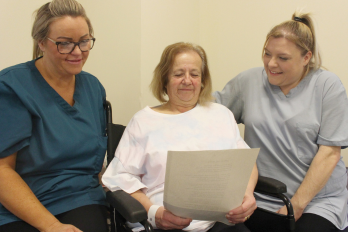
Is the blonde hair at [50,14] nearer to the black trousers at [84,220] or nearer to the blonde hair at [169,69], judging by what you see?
the blonde hair at [169,69]

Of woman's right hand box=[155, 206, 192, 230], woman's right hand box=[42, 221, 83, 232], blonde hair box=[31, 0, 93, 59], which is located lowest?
woman's right hand box=[42, 221, 83, 232]

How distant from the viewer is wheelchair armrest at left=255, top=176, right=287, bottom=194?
4.25 ft

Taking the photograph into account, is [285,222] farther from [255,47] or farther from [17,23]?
[17,23]

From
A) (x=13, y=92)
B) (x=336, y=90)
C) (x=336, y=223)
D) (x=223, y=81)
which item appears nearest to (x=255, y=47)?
(x=223, y=81)

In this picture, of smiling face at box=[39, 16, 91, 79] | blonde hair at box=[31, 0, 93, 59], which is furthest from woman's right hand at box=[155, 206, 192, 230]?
blonde hair at box=[31, 0, 93, 59]

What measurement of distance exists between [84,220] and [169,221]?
0.41 m

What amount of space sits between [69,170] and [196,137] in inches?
23.7

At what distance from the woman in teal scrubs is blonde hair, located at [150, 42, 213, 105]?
1.24ft

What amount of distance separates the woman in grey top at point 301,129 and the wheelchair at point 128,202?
0.14m

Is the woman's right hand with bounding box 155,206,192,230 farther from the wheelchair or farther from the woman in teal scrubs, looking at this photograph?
the woman in teal scrubs

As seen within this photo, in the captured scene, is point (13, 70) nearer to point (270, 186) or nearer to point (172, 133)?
point (172, 133)

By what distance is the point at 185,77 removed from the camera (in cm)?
144

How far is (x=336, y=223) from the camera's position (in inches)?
54.9

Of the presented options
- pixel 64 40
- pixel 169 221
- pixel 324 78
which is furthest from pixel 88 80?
pixel 324 78
